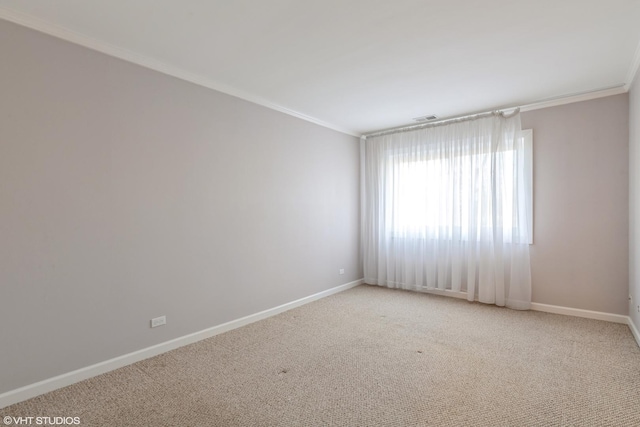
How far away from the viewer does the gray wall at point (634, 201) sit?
316cm

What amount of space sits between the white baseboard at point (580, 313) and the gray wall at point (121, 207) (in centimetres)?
325

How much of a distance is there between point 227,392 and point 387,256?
3596mm

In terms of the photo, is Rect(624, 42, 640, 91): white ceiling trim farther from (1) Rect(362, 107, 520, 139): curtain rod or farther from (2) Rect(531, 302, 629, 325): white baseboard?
(2) Rect(531, 302, 629, 325): white baseboard

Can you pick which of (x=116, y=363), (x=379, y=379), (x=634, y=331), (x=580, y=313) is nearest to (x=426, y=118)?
(x=580, y=313)

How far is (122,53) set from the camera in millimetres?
2816

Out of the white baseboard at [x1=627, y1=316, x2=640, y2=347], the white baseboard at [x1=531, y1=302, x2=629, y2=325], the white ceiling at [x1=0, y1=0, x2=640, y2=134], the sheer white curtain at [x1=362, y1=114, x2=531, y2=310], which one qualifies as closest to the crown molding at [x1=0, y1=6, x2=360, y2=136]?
the white ceiling at [x1=0, y1=0, x2=640, y2=134]

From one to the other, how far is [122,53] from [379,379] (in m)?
3.40

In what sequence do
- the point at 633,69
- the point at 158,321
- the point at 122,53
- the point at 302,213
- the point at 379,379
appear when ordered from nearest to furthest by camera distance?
the point at 379,379, the point at 122,53, the point at 158,321, the point at 633,69, the point at 302,213

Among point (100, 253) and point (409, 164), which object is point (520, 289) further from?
point (100, 253)

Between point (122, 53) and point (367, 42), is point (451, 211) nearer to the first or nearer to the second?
point (367, 42)

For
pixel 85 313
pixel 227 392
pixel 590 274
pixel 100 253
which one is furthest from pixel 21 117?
pixel 590 274

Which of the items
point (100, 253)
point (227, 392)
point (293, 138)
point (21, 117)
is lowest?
point (227, 392)

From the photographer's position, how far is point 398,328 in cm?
366

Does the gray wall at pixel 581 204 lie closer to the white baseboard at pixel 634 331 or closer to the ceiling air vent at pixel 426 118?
the white baseboard at pixel 634 331
